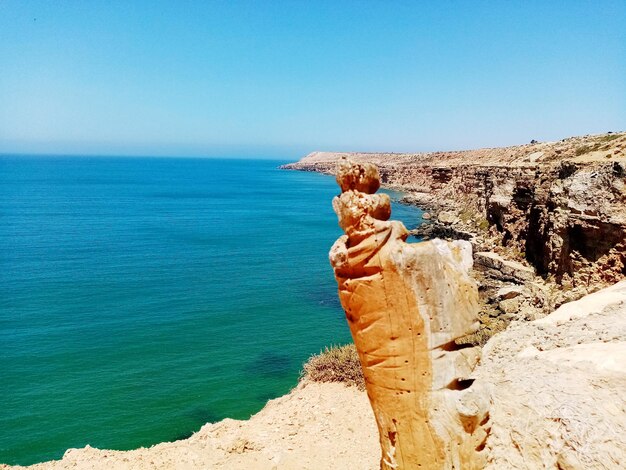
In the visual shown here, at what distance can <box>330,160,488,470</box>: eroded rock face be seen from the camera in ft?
21.0

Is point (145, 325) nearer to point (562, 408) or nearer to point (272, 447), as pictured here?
point (272, 447)

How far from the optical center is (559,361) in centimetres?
957

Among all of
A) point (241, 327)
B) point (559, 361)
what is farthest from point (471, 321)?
point (241, 327)

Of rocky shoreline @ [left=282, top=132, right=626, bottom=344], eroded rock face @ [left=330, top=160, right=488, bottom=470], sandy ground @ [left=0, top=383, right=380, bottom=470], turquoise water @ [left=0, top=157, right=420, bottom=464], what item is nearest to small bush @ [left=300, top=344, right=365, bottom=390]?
sandy ground @ [left=0, top=383, right=380, bottom=470]

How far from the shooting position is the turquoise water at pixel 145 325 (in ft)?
65.2

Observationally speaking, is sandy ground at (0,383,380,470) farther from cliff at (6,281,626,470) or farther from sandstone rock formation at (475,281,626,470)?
sandstone rock formation at (475,281,626,470)

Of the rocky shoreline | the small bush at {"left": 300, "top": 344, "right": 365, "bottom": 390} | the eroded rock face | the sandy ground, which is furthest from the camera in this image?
the rocky shoreline

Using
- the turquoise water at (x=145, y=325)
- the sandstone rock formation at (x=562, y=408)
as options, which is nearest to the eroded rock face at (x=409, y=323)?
the sandstone rock formation at (x=562, y=408)

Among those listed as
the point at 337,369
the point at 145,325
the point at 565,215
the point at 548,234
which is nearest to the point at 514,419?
the point at 337,369

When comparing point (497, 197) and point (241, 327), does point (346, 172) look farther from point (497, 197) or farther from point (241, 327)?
point (497, 197)

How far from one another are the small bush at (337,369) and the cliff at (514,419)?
46 cm

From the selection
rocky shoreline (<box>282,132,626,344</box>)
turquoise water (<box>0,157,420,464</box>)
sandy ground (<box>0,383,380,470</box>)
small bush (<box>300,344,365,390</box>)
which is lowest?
turquoise water (<box>0,157,420,464</box>)

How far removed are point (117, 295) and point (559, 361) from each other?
32.2 m

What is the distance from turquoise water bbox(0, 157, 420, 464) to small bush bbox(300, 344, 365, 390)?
318 cm
